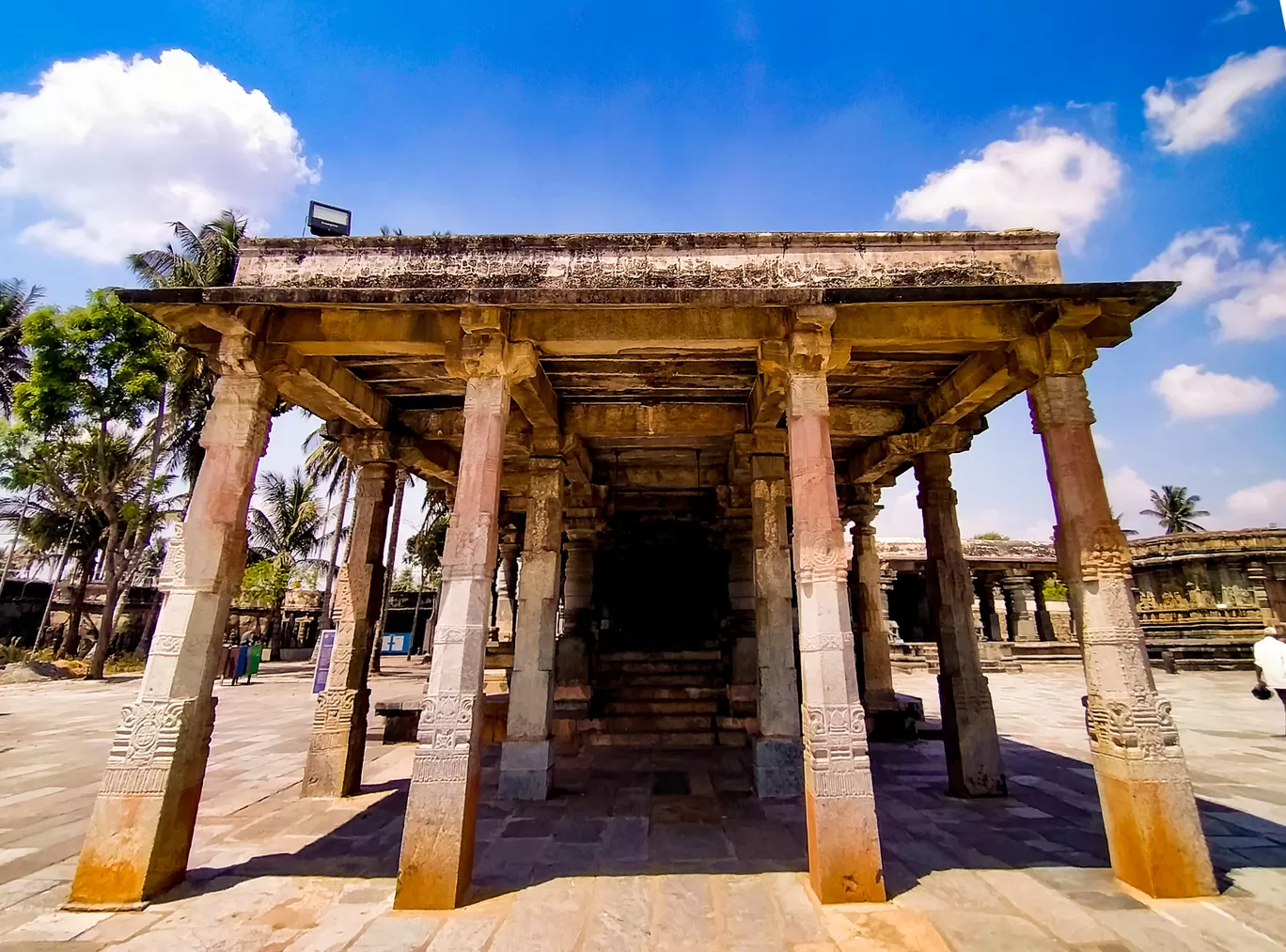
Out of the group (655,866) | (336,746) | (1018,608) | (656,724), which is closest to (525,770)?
(336,746)

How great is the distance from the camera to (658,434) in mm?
9039

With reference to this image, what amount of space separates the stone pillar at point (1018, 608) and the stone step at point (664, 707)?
22959 millimetres

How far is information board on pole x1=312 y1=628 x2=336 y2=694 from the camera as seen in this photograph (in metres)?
7.89

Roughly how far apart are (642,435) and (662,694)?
5265 mm

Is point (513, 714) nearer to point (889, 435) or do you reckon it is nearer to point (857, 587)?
point (889, 435)

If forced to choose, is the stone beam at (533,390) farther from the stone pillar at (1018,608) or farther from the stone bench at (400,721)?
the stone pillar at (1018,608)

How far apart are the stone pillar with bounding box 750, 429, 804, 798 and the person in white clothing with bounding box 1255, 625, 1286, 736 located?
7911 mm

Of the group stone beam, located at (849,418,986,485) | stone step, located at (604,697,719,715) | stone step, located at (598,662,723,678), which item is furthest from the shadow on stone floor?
stone beam, located at (849,418,986,485)

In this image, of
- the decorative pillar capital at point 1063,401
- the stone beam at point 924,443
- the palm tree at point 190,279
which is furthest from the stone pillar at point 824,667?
the palm tree at point 190,279

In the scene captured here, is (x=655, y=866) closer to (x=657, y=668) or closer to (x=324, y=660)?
(x=324, y=660)

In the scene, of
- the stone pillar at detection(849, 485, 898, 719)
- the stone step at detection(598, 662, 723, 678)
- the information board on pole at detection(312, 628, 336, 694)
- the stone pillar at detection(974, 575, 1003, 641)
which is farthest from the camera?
the stone pillar at detection(974, 575, 1003, 641)

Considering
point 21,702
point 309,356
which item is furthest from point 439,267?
point 21,702

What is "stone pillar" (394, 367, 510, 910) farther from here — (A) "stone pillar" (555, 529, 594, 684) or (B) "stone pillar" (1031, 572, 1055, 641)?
(B) "stone pillar" (1031, 572, 1055, 641)

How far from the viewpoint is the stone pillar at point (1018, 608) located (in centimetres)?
2752
